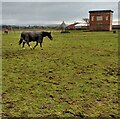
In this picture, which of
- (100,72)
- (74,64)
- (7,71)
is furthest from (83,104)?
(74,64)

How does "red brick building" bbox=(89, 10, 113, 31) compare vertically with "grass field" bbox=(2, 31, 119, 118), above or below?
above

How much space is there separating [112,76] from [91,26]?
53.1 m

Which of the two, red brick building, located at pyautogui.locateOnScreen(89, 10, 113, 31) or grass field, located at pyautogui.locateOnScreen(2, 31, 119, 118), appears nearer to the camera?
grass field, located at pyautogui.locateOnScreen(2, 31, 119, 118)

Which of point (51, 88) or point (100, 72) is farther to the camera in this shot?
point (100, 72)

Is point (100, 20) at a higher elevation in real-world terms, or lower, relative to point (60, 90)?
higher

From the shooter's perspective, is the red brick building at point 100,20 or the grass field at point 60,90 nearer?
the grass field at point 60,90

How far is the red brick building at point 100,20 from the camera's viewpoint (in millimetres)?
58062

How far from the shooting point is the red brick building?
5806cm

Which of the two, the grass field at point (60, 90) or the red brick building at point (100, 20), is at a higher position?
the red brick building at point (100, 20)

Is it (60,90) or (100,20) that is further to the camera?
(100,20)

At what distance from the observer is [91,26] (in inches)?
2322

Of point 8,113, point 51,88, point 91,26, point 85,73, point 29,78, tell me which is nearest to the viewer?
point 8,113

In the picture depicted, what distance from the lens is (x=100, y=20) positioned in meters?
59.0

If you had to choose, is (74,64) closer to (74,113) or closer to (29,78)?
(29,78)
